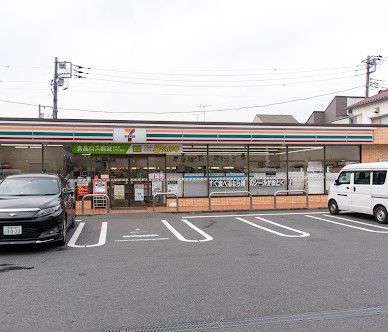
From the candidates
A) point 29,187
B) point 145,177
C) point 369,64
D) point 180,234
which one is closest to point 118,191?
point 145,177

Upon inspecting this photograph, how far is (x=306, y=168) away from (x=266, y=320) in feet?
49.3

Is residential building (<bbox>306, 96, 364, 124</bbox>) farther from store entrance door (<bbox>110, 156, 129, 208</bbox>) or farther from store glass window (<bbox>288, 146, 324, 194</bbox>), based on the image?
store entrance door (<bbox>110, 156, 129, 208</bbox>)

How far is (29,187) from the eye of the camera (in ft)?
32.4

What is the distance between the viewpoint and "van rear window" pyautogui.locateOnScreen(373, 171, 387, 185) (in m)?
12.3

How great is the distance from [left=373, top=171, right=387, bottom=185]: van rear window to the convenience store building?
5.66 metres

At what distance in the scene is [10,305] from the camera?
5.05 metres

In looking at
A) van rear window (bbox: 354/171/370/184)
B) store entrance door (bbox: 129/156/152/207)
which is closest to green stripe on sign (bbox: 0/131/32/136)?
store entrance door (bbox: 129/156/152/207)

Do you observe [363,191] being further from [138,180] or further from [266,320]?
[266,320]

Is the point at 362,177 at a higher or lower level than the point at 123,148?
lower

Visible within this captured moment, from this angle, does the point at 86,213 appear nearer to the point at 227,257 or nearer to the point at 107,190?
the point at 107,190

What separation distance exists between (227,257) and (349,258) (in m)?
2.25

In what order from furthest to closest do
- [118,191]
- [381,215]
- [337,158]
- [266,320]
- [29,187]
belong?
1. [337,158]
2. [118,191]
3. [381,215]
4. [29,187]
5. [266,320]

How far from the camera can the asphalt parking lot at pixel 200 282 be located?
452 centimetres

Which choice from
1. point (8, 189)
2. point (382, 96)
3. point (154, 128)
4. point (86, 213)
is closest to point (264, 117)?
point (382, 96)
